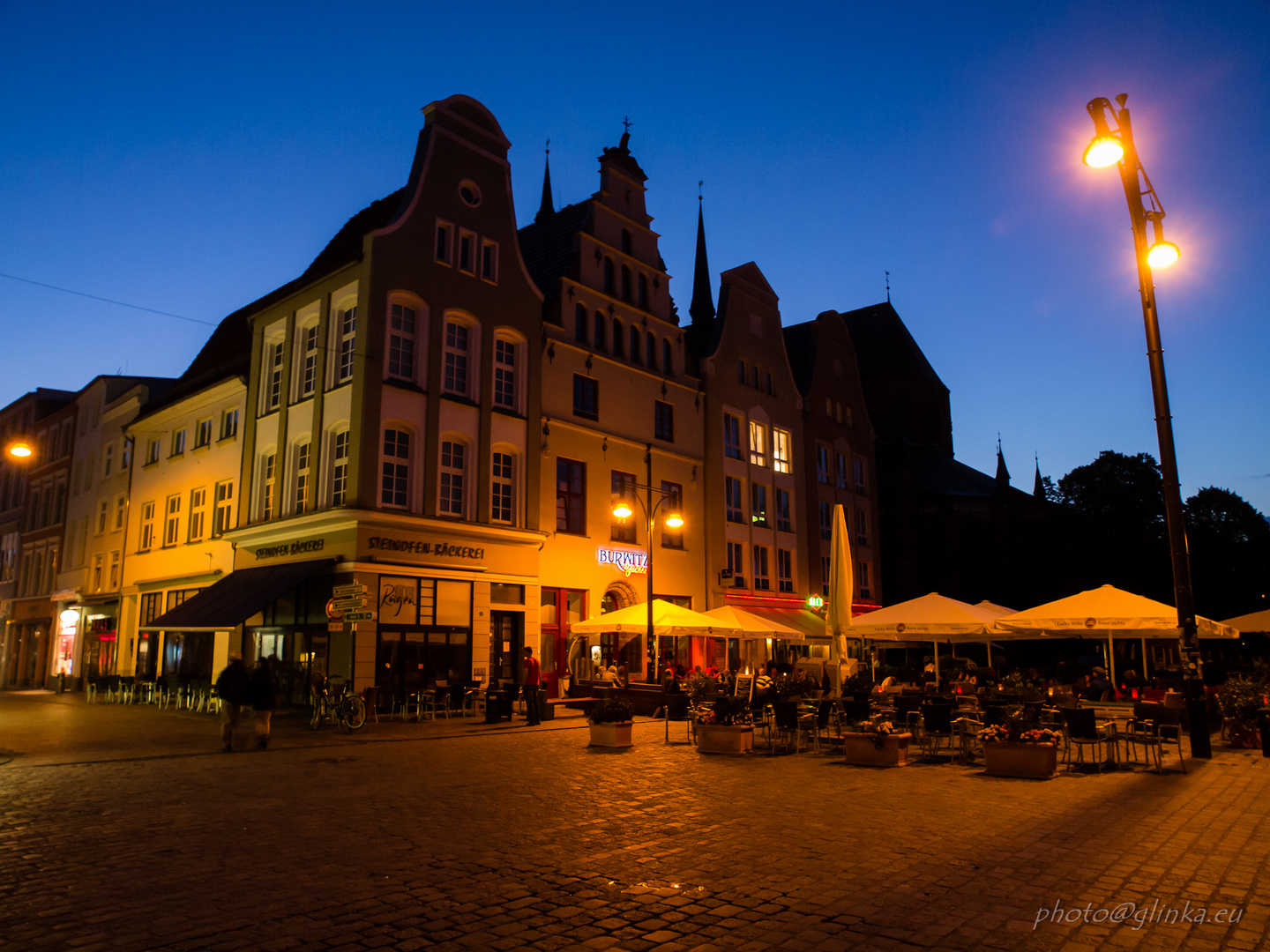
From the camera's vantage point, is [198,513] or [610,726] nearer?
[610,726]

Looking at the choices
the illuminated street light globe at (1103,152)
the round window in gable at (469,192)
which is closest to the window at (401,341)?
the round window in gable at (469,192)

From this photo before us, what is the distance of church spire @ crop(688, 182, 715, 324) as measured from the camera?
193ft

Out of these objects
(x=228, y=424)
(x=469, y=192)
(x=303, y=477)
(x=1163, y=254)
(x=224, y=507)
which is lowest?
(x=224, y=507)

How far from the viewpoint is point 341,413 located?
24500 millimetres

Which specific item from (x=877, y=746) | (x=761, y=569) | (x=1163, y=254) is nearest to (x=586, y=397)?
(x=761, y=569)

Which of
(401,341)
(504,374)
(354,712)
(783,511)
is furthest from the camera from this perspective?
(783,511)

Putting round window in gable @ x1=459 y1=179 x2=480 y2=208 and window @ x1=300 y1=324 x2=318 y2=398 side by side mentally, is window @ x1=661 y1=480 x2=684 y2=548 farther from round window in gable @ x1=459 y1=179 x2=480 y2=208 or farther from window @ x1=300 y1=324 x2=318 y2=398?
window @ x1=300 y1=324 x2=318 y2=398

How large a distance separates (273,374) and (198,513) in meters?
6.48

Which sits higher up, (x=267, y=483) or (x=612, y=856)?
(x=267, y=483)

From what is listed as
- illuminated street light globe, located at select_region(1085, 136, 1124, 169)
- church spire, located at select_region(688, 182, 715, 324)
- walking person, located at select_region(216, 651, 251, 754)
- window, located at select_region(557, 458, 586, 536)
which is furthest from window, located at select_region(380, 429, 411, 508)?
church spire, located at select_region(688, 182, 715, 324)

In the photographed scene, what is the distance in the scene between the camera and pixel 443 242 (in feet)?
86.7

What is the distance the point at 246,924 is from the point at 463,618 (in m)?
19.9

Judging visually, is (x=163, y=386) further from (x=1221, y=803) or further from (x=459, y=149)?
(x=1221, y=803)

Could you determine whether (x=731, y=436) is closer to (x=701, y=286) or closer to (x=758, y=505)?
(x=758, y=505)
